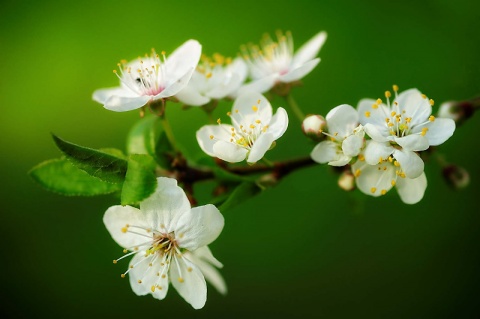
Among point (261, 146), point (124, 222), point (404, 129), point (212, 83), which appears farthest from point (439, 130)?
point (124, 222)

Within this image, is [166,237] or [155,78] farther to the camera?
[155,78]

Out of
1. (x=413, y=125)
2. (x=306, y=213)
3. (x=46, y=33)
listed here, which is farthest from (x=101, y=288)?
(x=413, y=125)

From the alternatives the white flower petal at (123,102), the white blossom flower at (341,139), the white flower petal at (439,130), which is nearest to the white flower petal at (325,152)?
the white blossom flower at (341,139)

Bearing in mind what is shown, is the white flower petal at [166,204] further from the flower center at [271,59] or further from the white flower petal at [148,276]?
the flower center at [271,59]

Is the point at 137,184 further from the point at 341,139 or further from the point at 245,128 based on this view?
the point at 341,139

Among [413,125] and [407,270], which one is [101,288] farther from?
[413,125]

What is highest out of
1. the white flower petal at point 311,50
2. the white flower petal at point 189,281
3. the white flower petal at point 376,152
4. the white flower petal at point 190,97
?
the white flower petal at point 190,97

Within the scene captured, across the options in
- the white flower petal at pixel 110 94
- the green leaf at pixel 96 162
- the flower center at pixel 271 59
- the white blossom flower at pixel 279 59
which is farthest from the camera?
the flower center at pixel 271 59
